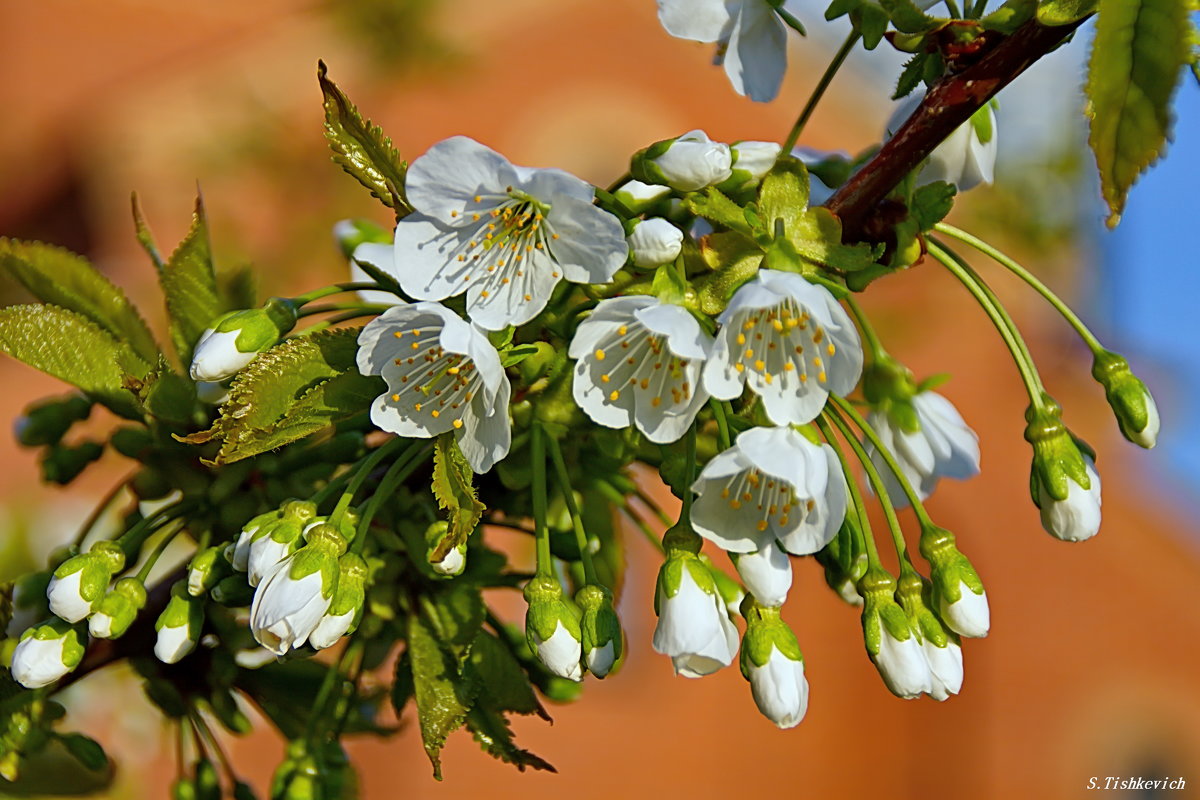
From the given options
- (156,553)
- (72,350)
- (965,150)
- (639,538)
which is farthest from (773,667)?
(639,538)

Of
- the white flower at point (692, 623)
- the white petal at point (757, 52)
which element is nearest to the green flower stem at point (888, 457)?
the white flower at point (692, 623)

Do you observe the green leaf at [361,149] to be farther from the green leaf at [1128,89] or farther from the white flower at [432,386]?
the green leaf at [1128,89]

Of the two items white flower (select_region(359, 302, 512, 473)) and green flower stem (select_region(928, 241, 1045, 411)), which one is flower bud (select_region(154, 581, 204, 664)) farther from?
green flower stem (select_region(928, 241, 1045, 411))

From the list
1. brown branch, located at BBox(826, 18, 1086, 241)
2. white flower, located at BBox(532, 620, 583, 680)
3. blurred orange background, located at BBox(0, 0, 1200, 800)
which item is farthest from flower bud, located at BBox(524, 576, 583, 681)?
blurred orange background, located at BBox(0, 0, 1200, 800)

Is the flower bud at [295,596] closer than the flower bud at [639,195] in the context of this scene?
Yes

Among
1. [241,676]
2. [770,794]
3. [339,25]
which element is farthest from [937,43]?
[770,794]

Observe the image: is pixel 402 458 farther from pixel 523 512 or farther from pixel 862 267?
pixel 862 267
